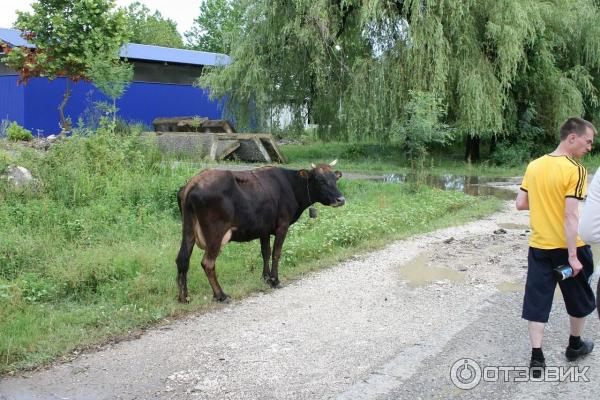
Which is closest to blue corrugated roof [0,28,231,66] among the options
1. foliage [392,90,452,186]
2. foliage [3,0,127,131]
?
foliage [3,0,127,131]

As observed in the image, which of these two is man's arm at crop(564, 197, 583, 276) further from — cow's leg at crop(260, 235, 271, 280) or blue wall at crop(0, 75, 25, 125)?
blue wall at crop(0, 75, 25, 125)

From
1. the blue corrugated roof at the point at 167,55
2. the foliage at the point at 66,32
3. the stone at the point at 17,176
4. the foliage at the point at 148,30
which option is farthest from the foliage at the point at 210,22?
the stone at the point at 17,176

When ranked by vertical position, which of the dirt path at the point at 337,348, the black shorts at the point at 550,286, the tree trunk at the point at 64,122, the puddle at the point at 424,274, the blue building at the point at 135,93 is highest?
the blue building at the point at 135,93

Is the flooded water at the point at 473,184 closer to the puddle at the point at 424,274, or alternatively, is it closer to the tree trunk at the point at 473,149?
the tree trunk at the point at 473,149

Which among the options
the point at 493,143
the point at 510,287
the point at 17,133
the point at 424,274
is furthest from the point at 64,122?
the point at 493,143

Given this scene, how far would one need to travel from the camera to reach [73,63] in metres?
21.2

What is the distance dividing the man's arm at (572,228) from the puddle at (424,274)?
2821 millimetres

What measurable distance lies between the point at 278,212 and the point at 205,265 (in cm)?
116

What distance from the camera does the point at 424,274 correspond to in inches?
301

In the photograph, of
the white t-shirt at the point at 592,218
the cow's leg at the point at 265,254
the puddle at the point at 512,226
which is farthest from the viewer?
the puddle at the point at 512,226

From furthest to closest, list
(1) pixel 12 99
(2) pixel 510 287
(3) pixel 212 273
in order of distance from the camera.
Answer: (1) pixel 12 99 → (2) pixel 510 287 → (3) pixel 212 273

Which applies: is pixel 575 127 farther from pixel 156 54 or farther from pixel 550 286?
pixel 156 54

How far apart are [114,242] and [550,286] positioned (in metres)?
5.56

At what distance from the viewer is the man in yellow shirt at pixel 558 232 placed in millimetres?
4371
